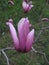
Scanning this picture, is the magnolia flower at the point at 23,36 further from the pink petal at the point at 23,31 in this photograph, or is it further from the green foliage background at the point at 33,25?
the green foliage background at the point at 33,25

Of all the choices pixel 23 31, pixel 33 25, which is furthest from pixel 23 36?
pixel 33 25

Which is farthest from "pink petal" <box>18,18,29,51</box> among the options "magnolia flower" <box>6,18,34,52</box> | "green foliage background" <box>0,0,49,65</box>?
"green foliage background" <box>0,0,49,65</box>

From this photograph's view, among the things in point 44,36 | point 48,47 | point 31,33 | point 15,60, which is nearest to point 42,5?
point 44,36

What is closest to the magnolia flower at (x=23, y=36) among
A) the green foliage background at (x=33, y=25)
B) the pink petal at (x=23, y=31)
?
the pink petal at (x=23, y=31)

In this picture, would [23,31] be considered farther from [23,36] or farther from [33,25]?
[33,25]

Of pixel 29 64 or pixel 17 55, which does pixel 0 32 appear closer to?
pixel 17 55

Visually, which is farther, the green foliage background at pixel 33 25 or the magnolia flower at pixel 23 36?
the green foliage background at pixel 33 25
